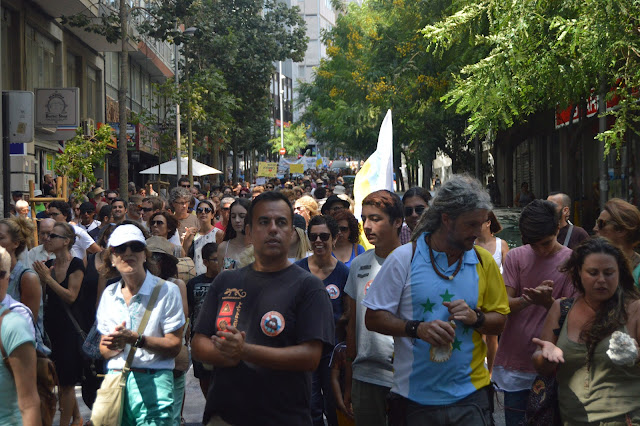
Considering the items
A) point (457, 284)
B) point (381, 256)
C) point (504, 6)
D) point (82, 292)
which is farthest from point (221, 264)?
point (504, 6)

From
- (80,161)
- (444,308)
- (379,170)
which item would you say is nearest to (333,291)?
(444,308)

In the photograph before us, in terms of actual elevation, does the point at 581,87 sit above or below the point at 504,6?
below

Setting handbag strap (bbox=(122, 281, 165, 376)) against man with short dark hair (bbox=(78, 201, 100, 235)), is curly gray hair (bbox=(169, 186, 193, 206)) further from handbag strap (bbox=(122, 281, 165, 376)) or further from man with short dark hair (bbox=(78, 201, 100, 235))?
handbag strap (bbox=(122, 281, 165, 376))

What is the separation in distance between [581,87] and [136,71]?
103ft

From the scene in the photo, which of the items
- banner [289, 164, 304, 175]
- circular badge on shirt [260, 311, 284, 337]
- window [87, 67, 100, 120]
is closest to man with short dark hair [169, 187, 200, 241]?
circular badge on shirt [260, 311, 284, 337]

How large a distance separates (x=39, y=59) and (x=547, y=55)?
1673cm

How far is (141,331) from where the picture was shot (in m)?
5.25

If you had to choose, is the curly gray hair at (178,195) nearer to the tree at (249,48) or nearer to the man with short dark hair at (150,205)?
the man with short dark hair at (150,205)

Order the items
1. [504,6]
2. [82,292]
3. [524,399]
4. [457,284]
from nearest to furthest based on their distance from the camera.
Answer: [457,284]
[524,399]
[82,292]
[504,6]

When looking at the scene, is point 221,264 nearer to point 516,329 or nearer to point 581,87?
point 516,329

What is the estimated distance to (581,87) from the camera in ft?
48.9

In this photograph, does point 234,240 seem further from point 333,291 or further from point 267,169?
point 267,169

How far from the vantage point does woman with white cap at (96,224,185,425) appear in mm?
5203

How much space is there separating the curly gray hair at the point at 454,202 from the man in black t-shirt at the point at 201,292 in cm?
273
